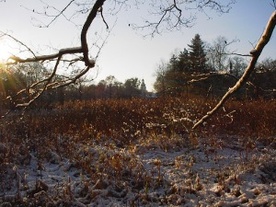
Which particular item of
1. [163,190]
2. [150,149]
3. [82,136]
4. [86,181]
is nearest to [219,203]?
[163,190]

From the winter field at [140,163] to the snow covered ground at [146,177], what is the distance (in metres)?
0.02

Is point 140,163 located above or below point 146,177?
above

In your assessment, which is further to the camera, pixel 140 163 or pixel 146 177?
pixel 140 163

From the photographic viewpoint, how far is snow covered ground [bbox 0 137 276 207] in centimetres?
587

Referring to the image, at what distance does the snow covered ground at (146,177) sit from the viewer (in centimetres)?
587

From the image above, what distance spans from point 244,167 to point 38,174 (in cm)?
416

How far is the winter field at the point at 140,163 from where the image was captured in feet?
19.5

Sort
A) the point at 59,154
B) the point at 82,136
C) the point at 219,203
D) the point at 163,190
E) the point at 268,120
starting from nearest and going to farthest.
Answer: the point at 219,203 < the point at 163,190 < the point at 59,154 < the point at 82,136 < the point at 268,120

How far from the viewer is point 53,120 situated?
1190 cm

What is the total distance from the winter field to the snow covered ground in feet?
0.06

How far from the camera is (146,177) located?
6484 millimetres

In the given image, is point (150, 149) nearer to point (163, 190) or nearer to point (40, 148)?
point (163, 190)

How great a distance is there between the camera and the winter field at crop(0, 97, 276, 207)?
594 cm

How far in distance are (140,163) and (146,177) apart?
2.39ft
